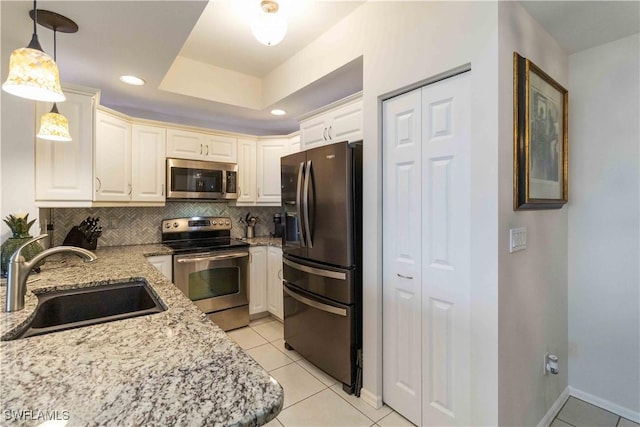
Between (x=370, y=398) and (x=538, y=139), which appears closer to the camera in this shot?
(x=538, y=139)

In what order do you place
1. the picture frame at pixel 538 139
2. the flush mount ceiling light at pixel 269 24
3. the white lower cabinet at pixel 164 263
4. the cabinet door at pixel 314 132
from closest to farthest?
1. the picture frame at pixel 538 139
2. the flush mount ceiling light at pixel 269 24
3. the cabinet door at pixel 314 132
4. the white lower cabinet at pixel 164 263

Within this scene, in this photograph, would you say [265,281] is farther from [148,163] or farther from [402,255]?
[402,255]

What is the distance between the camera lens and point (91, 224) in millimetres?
2791

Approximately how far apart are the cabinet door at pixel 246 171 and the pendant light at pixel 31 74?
239 centimetres

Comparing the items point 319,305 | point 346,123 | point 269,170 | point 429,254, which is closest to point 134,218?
point 269,170

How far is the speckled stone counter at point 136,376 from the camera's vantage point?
0.60 m

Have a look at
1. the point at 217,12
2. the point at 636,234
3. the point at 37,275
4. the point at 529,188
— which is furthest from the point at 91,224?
the point at 636,234

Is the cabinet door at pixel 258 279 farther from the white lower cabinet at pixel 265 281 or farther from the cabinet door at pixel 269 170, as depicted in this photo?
the cabinet door at pixel 269 170

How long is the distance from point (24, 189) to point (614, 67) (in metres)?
3.92

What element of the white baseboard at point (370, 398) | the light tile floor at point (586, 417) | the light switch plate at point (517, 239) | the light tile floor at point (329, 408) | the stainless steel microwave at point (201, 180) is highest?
the stainless steel microwave at point (201, 180)

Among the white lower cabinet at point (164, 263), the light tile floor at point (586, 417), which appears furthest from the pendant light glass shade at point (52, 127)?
the light tile floor at point (586, 417)

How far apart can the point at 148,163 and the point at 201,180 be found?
52 cm

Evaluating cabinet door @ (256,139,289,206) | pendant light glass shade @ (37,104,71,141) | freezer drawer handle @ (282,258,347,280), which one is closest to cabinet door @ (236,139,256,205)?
cabinet door @ (256,139,289,206)

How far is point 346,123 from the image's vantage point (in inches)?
92.8
